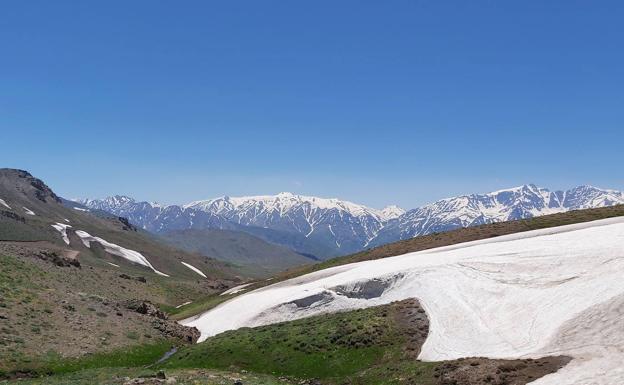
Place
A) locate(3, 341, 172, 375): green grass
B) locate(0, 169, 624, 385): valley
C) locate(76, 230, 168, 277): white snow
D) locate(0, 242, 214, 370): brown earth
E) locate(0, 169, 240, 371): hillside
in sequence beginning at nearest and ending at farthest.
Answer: locate(0, 169, 624, 385): valley → locate(3, 341, 172, 375): green grass → locate(0, 242, 214, 370): brown earth → locate(0, 169, 240, 371): hillside → locate(76, 230, 168, 277): white snow

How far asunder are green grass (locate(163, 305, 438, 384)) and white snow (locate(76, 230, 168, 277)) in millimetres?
126264

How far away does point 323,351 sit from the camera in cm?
3950

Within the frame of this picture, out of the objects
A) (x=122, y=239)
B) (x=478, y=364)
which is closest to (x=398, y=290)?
(x=478, y=364)

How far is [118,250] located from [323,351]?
149 meters

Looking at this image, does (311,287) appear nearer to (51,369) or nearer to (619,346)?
(51,369)

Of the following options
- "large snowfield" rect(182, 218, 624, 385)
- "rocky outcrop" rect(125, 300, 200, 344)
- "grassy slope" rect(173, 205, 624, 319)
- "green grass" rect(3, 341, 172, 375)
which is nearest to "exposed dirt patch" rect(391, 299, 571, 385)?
"large snowfield" rect(182, 218, 624, 385)

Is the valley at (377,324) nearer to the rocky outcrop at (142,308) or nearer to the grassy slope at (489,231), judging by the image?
the rocky outcrop at (142,308)

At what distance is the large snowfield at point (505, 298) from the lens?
2942cm

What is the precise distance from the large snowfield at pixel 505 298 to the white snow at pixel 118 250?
11146cm

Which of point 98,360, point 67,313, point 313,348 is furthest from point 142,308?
point 313,348

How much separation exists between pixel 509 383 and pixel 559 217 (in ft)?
163

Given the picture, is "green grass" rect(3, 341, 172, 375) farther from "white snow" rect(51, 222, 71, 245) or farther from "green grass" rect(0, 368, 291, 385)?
"white snow" rect(51, 222, 71, 245)

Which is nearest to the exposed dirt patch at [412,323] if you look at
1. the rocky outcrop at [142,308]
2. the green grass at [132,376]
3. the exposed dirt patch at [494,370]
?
the exposed dirt patch at [494,370]

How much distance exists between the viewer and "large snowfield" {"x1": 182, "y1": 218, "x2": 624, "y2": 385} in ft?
96.5
